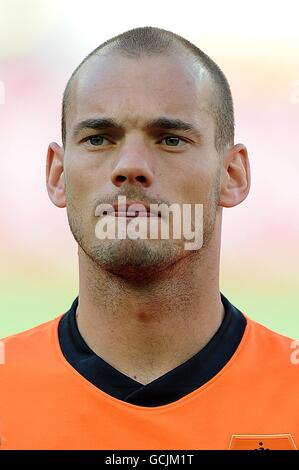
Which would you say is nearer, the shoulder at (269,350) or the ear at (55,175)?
the shoulder at (269,350)

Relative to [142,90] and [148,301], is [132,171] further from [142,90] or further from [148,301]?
[148,301]

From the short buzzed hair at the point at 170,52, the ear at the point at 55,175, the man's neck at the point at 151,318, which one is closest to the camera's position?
the man's neck at the point at 151,318

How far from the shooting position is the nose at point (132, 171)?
4715mm

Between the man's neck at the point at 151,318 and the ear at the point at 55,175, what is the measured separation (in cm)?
52

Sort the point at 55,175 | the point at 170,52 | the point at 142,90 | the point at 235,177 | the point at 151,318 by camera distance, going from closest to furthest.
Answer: the point at 142,90 → the point at 151,318 → the point at 170,52 → the point at 235,177 → the point at 55,175

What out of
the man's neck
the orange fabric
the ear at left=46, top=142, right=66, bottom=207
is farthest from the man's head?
the orange fabric

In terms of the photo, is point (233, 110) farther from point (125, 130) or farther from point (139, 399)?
point (139, 399)

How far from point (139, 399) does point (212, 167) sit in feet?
5.01

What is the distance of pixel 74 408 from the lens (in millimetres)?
5062

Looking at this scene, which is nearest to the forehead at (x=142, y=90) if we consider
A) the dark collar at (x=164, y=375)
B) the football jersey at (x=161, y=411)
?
the dark collar at (x=164, y=375)

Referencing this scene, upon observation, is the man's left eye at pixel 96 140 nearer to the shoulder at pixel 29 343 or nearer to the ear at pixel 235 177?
the ear at pixel 235 177

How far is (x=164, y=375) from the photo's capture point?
5105mm

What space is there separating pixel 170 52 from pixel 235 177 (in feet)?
3.18

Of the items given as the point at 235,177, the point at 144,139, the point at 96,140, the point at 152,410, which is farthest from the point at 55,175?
the point at 152,410
